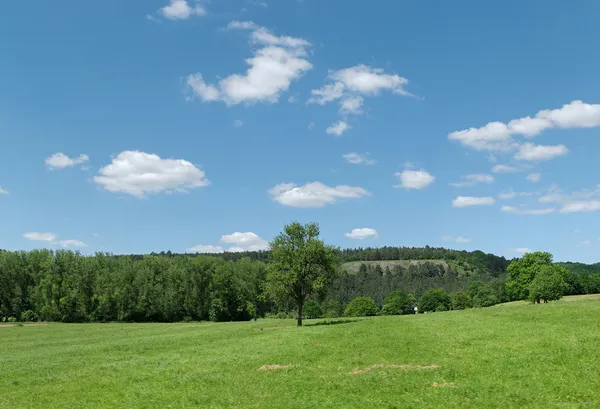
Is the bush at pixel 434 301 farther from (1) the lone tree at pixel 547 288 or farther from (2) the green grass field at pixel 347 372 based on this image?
(2) the green grass field at pixel 347 372

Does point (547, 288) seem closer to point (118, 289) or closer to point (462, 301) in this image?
point (462, 301)

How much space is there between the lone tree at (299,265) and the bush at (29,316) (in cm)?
9142

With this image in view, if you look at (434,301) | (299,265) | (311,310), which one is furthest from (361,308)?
(299,265)

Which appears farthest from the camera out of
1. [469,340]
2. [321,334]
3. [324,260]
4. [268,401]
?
[324,260]

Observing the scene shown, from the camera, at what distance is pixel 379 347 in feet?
126

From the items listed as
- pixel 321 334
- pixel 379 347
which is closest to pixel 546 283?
pixel 321 334

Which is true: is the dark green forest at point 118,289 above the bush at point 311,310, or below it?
above

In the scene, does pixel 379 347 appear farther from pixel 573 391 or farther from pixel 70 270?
pixel 70 270

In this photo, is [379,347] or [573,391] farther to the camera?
[379,347]

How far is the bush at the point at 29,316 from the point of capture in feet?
415

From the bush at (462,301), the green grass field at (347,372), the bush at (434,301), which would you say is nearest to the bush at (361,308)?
the bush at (434,301)

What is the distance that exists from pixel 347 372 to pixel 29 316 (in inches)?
5022

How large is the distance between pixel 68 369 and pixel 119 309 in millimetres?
94896

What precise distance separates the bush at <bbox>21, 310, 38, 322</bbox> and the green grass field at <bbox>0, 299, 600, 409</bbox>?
93.3 m
